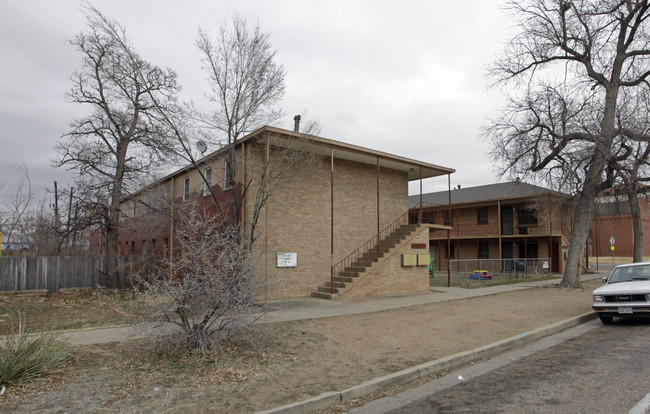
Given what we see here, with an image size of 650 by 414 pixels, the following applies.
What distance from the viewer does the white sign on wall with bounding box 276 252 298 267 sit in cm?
1562

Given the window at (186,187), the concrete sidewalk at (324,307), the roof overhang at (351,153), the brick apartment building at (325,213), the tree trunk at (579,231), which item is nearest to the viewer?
the concrete sidewalk at (324,307)

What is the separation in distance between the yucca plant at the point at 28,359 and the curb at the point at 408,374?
3.35m

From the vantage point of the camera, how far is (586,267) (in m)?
32.1

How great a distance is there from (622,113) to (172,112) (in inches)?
781

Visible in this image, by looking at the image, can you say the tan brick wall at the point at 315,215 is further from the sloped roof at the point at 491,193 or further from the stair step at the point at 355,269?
the sloped roof at the point at 491,193

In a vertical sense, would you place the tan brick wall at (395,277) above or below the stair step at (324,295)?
above

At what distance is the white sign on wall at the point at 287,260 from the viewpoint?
15617 mm

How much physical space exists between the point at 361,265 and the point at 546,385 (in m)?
11.7

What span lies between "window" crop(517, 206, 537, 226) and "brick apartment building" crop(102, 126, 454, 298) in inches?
553

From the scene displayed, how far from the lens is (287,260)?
15852 millimetres

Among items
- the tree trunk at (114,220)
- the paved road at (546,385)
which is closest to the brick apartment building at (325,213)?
the tree trunk at (114,220)

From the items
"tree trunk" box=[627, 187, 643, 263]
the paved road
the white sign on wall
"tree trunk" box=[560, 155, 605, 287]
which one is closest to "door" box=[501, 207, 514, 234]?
"tree trunk" box=[627, 187, 643, 263]

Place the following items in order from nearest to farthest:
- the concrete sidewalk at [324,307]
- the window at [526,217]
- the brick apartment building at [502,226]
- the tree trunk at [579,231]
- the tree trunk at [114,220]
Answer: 1. the concrete sidewalk at [324,307]
2. the tree trunk at [114,220]
3. the tree trunk at [579,231]
4. the brick apartment building at [502,226]
5. the window at [526,217]

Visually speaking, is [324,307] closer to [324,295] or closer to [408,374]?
[324,295]
